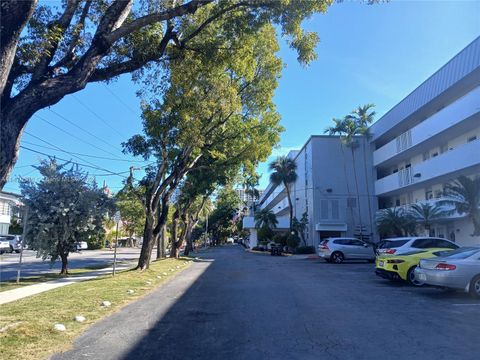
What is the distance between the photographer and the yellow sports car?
15.2m

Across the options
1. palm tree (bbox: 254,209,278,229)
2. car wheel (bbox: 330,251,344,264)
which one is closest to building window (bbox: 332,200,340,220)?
car wheel (bbox: 330,251,344,264)

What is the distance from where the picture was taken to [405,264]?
15242mm

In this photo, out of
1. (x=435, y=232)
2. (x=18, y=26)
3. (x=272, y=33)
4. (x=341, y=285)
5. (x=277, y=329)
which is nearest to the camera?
(x=18, y=26)

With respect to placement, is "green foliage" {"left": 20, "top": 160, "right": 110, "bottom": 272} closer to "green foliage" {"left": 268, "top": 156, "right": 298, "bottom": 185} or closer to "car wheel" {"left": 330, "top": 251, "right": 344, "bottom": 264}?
"car wheel" {"left": 330, "top": 251, "right": 344, "bottom": 264}

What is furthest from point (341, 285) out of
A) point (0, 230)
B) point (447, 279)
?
point (0, 230)

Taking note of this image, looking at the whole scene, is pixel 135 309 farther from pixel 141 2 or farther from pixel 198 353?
pixel 141 2

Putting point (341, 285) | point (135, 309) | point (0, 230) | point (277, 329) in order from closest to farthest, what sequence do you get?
point (277, 329) < point (135, 309) < point (341, 285) < point (0, 230)

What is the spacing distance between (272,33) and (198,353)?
13.5 m

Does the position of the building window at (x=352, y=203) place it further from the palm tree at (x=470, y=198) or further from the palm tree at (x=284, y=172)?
the palm tree at (x=470, y=198)

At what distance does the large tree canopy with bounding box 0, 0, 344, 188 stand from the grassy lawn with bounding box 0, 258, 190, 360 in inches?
101

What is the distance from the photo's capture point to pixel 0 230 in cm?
5484

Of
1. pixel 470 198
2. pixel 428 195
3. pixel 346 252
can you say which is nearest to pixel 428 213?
pixel 428 195

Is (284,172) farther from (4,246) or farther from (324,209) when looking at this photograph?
(4,246)

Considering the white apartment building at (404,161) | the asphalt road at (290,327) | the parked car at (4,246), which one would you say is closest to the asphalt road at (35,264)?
the parked car at (4,246)
